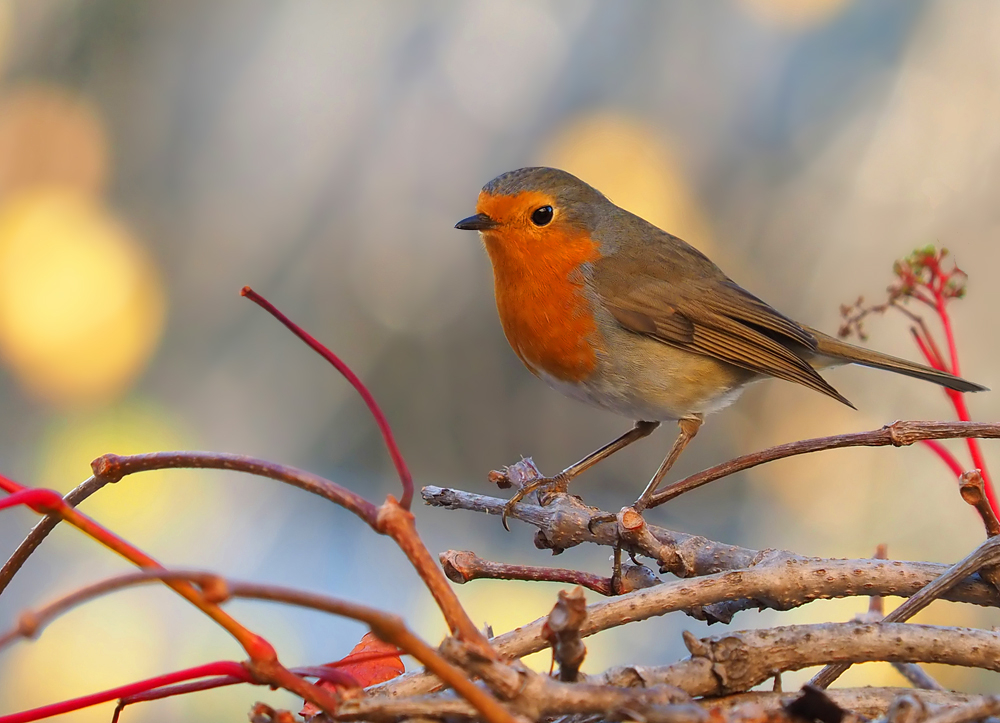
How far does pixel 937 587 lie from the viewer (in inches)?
21.8

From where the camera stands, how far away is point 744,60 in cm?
208

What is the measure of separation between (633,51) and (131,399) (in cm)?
141

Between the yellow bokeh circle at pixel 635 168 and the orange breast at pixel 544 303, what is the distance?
28.9 inches

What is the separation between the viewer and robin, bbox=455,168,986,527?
1277 mm

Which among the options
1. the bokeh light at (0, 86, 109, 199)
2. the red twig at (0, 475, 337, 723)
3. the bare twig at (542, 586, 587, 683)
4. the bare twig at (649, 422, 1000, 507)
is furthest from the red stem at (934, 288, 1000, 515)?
the bokeh light at (0, 86, 109, 199)

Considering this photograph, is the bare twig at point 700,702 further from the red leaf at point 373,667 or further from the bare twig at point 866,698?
the red leaf at point 373,667

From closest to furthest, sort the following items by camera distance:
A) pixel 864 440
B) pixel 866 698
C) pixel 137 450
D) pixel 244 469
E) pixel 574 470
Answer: pixel 244 469, pixel 866 698, pixel 864 440, pixel 574 470, pixel 137 450

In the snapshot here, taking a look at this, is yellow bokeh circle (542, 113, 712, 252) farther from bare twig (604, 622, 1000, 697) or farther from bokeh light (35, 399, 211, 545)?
bare twig (604, 622, 1000, 697)

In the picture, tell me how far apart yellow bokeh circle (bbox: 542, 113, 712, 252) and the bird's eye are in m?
0.72

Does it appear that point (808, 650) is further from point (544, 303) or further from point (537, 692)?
point (544, 303)

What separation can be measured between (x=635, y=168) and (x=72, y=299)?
1318mm

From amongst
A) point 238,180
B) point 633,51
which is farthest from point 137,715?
point 633,51

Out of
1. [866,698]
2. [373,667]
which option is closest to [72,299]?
[373,667]

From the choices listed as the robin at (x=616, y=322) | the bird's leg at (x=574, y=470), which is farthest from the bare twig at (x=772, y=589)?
the robin at (x=616, y=322)
